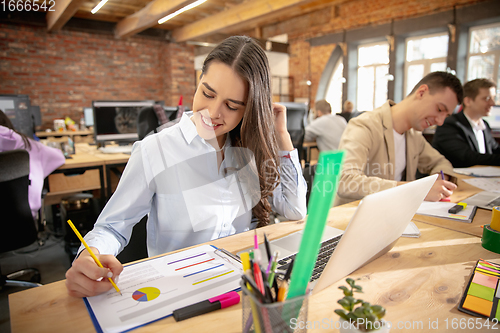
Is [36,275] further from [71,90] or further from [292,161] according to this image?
[71,90]

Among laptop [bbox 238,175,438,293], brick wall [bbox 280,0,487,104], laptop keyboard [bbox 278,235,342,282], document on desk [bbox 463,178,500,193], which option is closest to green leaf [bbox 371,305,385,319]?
laptop [bbox 238,175,438,293]

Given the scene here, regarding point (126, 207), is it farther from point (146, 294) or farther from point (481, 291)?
point (481, 291)

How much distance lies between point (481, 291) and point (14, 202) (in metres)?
2.17

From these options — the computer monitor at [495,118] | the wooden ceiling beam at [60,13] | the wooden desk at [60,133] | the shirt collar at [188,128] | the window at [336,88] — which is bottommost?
the wooden desk at [60,133]

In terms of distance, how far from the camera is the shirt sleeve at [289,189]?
120 cm

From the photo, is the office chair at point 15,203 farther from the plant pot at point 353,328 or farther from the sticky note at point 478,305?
the sticky note at point 478,305

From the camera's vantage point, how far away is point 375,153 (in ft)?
6.21

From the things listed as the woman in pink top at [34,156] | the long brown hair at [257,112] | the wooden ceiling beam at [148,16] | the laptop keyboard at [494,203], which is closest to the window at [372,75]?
the wooden ceiling beam at [148,16]

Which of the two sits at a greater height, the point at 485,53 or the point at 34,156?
the point at 485,53

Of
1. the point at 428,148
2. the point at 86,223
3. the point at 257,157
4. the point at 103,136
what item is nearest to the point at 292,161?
the point at 257,157

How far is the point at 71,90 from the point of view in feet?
25.6

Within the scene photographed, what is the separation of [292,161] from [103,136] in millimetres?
2642

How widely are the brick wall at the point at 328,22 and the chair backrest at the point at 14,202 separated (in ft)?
25.0

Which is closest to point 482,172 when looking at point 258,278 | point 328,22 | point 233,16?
point 258,278
